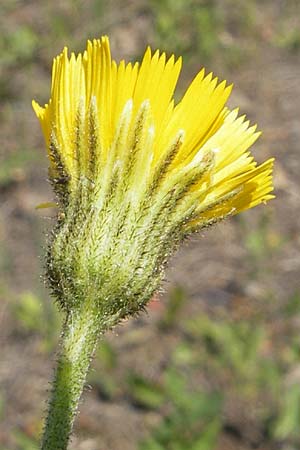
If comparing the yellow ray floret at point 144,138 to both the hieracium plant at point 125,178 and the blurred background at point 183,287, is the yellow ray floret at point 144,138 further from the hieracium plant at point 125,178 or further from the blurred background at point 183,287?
the blurred background at point 183,287

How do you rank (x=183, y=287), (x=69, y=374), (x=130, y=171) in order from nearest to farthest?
(x=69, y=374) < (x=130, y=171) < (x=183, y=287)

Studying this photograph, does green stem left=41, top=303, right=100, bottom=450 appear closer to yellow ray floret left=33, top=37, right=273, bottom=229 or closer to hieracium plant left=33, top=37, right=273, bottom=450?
hieracium plant left=33, top=37, right=273, bottom=450

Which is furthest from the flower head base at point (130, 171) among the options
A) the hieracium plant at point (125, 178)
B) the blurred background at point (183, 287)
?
the blurred background at point (183, 287)

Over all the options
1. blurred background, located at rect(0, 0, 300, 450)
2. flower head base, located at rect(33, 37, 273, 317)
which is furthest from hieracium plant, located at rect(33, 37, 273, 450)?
blurred background, located at rect(0, 0, 300, 450)

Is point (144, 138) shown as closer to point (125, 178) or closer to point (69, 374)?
point (125, 178)

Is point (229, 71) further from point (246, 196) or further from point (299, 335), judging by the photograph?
point (246, 196)

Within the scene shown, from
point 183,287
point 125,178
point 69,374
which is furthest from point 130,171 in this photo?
point 183,287
